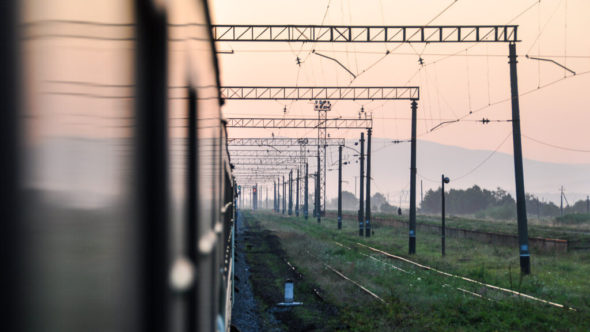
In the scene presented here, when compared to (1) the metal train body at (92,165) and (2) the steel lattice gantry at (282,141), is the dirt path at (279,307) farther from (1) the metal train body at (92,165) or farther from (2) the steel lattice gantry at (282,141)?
(2) the steel lattice gantry at (282,141)

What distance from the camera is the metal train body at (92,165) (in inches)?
46.2

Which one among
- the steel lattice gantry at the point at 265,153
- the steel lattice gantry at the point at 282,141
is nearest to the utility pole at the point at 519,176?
the steel lattice gantry at the point at 282,141

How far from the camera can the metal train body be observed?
117cm

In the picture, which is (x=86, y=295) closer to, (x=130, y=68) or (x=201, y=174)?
(x=130, y=68)

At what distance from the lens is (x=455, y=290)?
1789cm

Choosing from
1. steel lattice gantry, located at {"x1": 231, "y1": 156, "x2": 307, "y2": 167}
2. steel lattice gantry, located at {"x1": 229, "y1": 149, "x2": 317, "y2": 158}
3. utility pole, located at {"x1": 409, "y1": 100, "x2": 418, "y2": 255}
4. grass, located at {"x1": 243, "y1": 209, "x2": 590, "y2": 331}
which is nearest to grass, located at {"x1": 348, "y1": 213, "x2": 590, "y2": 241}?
grass, located at {"x1": 243, "y1": 209, "x2": 590, "y2": 331}

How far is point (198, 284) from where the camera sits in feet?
9.77

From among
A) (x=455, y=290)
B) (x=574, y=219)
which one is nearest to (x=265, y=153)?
(x=574, y=219)

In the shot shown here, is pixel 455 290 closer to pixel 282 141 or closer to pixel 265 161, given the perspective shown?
pixel 282 141

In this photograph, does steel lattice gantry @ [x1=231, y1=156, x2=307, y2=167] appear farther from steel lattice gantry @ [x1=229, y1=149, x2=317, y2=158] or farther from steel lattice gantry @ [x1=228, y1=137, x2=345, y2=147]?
steel lattice gantry @ [x1=228, y1=137, x2=345, y2=147]

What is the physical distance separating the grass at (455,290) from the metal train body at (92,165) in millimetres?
11490

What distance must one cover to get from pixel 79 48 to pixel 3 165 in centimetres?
38

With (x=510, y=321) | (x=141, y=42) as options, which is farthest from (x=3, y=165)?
(x=510, y=321)

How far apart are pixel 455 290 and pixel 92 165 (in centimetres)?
1739
